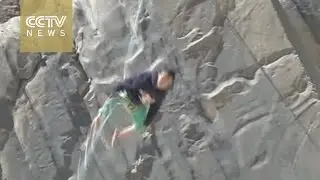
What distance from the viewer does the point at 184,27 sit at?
1.64 meters

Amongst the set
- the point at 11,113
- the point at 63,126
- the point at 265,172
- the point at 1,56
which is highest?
the point at 1,56

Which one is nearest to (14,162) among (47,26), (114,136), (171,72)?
(114,136)

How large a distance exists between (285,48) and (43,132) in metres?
0.76

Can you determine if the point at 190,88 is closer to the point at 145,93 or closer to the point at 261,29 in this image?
the point at 145,93

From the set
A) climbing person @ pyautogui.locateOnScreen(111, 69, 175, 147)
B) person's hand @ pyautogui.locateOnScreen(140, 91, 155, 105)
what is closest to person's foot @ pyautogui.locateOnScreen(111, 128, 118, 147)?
climbing person @ pyautogui.locateOnScreen(111, 69, 175, 147)

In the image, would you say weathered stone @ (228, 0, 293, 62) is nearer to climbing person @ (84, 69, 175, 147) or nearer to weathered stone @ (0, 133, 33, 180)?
climbing person @ (84, 69, 175, 147)

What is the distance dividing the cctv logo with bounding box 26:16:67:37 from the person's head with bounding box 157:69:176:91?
313 millimetres

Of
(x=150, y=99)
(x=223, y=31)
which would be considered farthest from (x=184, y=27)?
(x=150, y=99)

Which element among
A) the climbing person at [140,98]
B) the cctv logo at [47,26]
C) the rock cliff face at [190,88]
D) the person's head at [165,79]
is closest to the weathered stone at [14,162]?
the rock cliff face at [190,88]

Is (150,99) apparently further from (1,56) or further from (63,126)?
(1,56)

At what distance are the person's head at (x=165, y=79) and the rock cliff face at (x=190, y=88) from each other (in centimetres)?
2

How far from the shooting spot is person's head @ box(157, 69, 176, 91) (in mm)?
1613

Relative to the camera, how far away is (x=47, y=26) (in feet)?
5.39

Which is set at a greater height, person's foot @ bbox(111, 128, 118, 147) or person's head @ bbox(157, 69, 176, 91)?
person's head @ bbox(157, 69, 176, 91)
